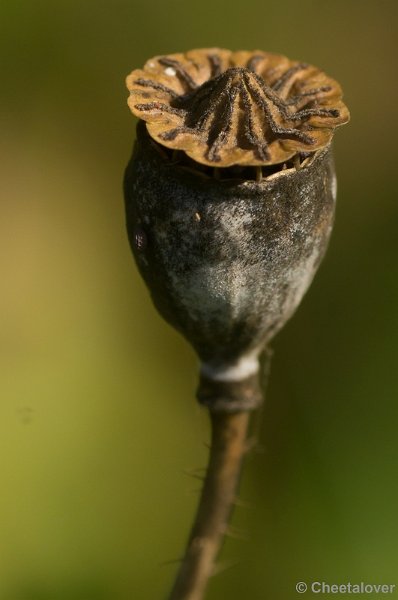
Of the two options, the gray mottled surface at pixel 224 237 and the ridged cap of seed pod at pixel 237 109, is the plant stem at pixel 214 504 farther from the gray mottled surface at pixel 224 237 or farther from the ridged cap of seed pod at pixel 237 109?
the ridged cap of seed pod at pixel 237 109

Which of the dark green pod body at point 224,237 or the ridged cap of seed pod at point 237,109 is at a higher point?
the ridged cap of seed pod at point 237,109

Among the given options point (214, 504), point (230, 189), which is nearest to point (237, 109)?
point (230, 189)

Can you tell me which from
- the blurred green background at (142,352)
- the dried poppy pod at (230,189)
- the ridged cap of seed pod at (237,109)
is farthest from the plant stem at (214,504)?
the blurred green background at (142,352)

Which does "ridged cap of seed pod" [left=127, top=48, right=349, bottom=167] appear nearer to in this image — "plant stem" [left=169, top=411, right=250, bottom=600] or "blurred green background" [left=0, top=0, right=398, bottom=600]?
"plant stem" [left=169, top=411, right=250, bottom=600]

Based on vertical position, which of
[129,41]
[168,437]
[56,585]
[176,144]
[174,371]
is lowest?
[56,585]

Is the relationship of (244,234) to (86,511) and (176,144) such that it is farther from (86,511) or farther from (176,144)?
(86,511)

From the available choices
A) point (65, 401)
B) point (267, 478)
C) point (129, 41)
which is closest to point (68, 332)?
point (65, 401)
